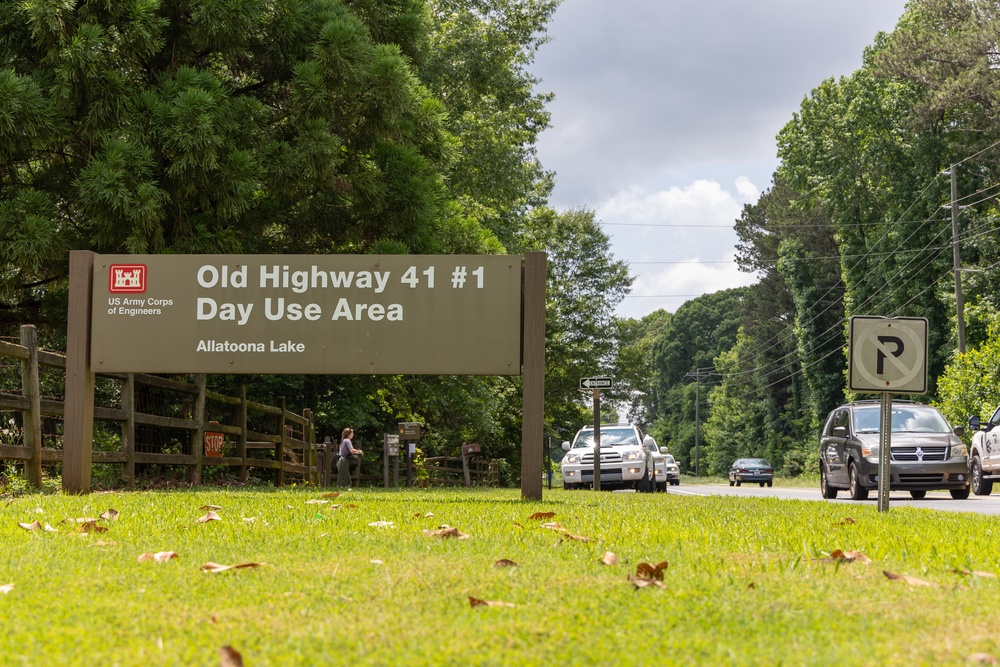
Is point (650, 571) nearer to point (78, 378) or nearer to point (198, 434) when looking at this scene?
point (78, 378)

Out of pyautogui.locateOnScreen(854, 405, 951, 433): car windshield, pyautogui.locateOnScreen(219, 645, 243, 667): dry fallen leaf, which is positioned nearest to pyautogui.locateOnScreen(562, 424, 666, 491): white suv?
pyautogui.locateOnScreen(854, 405, 951, 433): car windshield

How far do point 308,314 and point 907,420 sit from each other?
1306 centimetres

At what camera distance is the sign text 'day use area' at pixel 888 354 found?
407 inches

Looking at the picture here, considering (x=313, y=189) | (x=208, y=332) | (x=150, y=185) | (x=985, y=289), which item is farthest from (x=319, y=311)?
(x=985, y=289)

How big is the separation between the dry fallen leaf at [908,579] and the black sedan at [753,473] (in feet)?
169

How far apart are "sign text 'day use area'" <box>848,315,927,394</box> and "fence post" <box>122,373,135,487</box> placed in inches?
309

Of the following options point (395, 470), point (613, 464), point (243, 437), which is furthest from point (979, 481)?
point (243, 437)

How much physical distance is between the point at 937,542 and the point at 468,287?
5.02m

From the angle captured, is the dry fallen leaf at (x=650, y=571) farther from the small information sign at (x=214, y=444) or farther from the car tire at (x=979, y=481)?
the car tire at (x=979, y=481)

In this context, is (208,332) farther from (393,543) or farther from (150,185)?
(393,543)

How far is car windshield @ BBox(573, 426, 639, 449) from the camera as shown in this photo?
25609 millimetres

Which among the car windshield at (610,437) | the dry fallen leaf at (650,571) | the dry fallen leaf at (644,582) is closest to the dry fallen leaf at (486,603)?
the dry fallen leaf at (644,582)

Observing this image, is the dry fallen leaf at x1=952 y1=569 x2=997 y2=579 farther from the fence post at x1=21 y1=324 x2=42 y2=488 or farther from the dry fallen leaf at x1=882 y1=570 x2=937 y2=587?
the fence post at x1=21 y1=324 x2=42 y2=488

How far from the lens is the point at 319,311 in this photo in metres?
10.5
